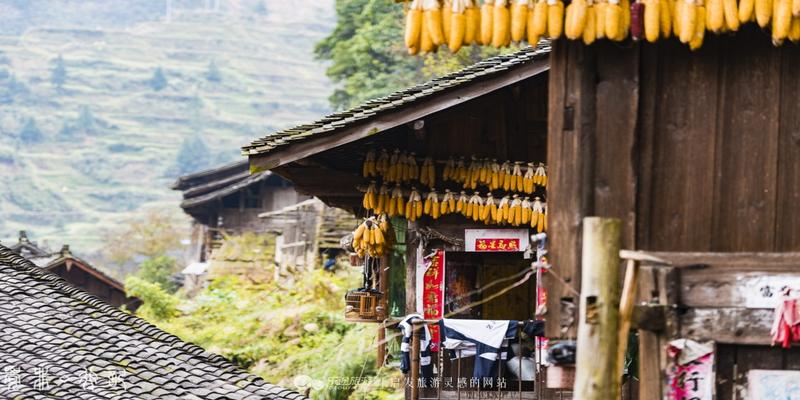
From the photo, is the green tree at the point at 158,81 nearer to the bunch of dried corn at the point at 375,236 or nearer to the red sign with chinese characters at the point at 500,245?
the bunch of dried corn at the point at 375,236

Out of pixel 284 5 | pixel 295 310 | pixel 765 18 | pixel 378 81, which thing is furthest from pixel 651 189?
pixel 284 5

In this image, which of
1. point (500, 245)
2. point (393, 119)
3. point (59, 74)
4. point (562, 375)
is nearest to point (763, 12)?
point (562, 375)

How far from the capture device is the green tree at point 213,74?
153438 millimetres

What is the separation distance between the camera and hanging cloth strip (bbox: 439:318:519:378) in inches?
655

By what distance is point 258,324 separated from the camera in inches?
1240

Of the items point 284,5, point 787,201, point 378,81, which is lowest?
point 787,201

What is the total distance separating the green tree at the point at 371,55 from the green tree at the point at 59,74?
319ft

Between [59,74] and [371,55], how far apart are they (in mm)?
102922

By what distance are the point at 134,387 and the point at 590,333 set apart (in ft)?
31.5

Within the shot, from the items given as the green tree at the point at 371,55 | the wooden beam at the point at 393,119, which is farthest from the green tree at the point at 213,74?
the wooden beam at the point at 393,119

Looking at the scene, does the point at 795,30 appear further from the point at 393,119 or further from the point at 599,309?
the point at 393,119

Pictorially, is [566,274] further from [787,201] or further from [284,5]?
[284,5]

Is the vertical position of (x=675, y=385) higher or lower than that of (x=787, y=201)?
lower

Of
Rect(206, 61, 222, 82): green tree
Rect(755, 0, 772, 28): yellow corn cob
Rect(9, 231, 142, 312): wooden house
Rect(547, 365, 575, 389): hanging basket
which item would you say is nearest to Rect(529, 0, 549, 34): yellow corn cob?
Rect(755, 0, 772, 28): yellow corn cob
